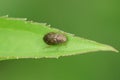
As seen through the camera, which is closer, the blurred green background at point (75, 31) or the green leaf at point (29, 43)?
the green leaf at point (29, 43)

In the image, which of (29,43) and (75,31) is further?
(75,31)

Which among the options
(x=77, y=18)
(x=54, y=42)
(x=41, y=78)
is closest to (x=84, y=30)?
(x=77, y=18)

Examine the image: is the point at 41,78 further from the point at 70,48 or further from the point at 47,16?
the point at 70,48

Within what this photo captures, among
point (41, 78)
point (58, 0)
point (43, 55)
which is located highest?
point (43, 55)

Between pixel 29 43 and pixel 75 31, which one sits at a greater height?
pixel 29 43

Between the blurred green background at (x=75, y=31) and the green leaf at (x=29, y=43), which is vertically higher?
the green leaf at (x=29, y=43)

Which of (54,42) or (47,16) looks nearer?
(54,42)
